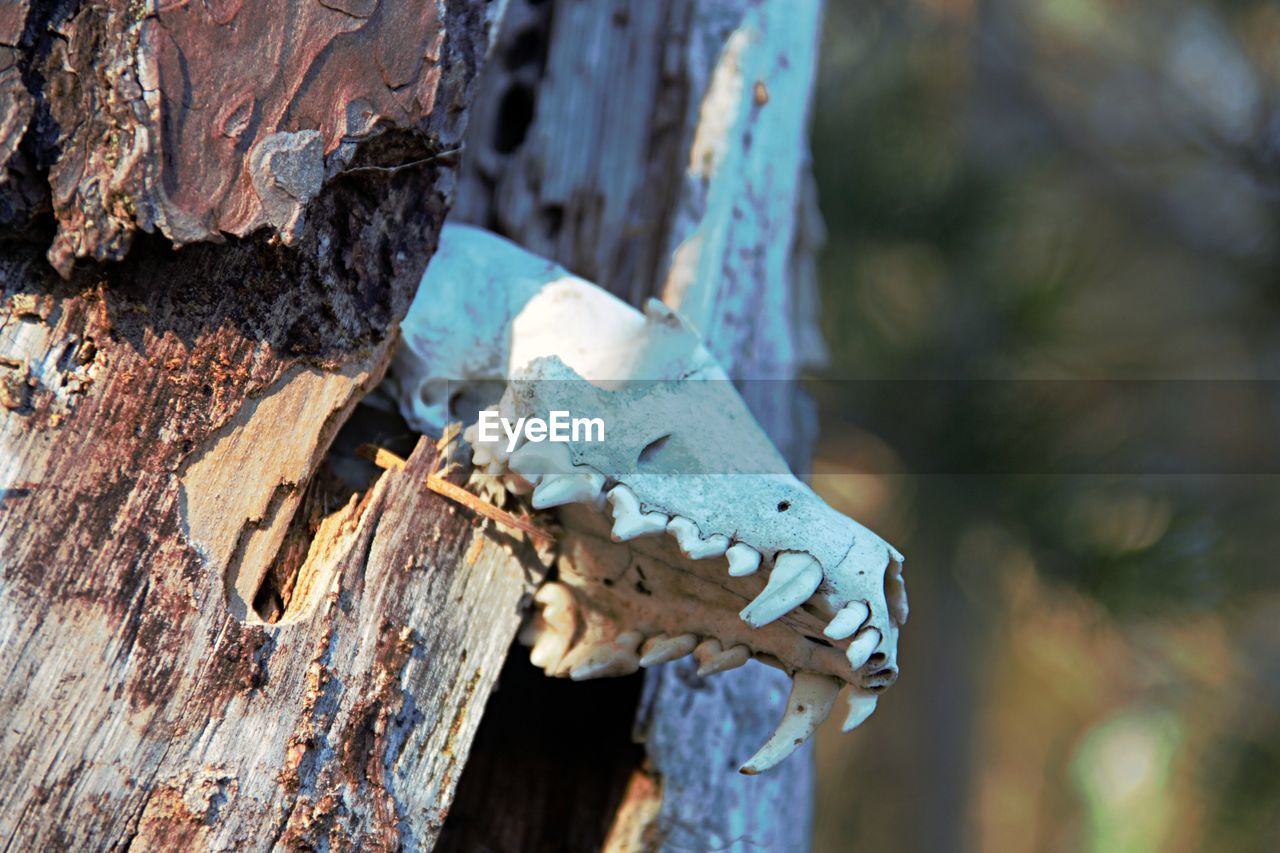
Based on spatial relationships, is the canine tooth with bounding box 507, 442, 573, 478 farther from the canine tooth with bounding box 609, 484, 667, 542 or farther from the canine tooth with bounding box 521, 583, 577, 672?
the canine tooth with bounding box 521, 583, 577, 672

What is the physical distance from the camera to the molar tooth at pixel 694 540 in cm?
68

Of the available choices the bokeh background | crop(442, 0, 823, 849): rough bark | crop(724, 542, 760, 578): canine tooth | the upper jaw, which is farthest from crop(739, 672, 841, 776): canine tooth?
the bokeh background

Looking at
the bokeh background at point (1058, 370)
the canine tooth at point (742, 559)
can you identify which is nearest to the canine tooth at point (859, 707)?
the canine tooth at point (742, 559)

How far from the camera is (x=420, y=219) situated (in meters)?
0.79

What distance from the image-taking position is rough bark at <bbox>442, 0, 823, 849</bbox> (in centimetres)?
118

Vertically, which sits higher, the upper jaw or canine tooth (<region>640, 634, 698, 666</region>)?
the upper jaw

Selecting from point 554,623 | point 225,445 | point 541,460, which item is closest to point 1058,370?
point 554,623

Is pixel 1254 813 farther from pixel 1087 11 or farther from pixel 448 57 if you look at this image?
pixel 1087 11

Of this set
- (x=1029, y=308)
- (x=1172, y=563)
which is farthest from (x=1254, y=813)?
(x=1029, y=308)

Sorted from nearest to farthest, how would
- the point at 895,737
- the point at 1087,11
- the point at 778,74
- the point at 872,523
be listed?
1. the point at 778,74
2. the point at 872,523
3. the point at 895,737
4. the point at 1087,11

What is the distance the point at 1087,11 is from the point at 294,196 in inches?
189

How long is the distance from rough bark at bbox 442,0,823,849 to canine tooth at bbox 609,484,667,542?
1.48 ft

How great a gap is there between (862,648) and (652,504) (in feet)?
0.57

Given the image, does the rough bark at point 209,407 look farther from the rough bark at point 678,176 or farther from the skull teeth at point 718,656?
the rough bark at point 678,176
